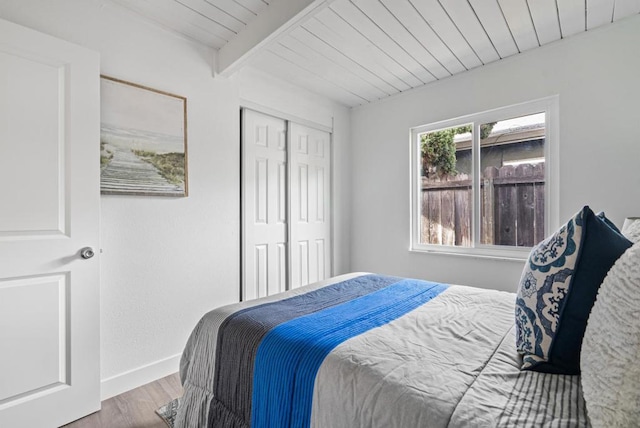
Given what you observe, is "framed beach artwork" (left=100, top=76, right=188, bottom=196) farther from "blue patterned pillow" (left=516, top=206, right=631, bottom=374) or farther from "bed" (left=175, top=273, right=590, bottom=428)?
"blue patterned pillow" (left=516, top=206, right=631, bottom=374)

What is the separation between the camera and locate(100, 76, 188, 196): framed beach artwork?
1.89m

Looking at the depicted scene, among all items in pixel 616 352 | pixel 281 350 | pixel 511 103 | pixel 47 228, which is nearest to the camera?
pixel 616 352

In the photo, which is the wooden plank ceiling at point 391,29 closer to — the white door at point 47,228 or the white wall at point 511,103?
the white wall at point 511,103

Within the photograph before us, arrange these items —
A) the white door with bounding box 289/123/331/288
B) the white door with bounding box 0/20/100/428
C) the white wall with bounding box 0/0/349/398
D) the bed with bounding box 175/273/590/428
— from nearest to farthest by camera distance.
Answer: the bed with bounding box 175/273/590/428 → the white door with bounding box 0/20/100/428 → the white wall with bounding box 0/0/349/398 → the white door with bounding box 289/123/331/288

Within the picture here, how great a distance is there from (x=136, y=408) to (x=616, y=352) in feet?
7.31

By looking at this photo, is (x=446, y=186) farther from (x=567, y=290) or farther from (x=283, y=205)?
(x=567, y=290)

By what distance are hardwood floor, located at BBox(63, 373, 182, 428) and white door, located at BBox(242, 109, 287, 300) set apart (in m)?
0.88

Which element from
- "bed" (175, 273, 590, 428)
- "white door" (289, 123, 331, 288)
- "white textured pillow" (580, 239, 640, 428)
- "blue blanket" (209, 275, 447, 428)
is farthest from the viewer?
"white door" (289, 123, 331, 288)

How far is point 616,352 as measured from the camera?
59 centimetres

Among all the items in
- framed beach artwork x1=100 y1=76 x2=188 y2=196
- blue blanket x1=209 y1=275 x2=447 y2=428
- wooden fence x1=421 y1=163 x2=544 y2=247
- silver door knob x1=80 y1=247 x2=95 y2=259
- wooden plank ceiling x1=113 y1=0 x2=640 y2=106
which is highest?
wooden plank ceiling x1=113 y1=0 x2=640 y2=106

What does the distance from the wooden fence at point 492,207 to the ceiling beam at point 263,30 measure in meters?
2.02

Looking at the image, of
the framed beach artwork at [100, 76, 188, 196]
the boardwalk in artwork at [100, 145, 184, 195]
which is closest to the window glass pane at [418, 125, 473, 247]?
the framed beach artwork at [100, 76, 188, 196]

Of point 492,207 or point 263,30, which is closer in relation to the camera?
point 263,30

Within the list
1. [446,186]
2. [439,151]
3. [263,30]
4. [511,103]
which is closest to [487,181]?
[446,186]
